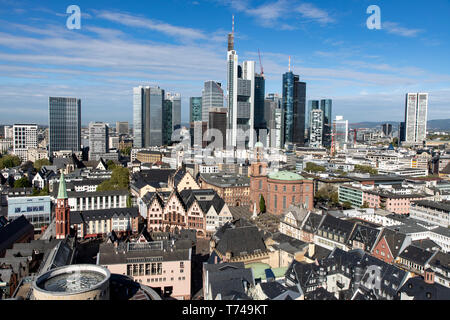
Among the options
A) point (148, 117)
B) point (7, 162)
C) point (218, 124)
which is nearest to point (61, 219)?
point (7, 162)

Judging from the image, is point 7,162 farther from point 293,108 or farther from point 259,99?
point 293,108

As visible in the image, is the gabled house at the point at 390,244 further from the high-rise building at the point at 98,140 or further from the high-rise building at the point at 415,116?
the high-rise building at the point at 415,116

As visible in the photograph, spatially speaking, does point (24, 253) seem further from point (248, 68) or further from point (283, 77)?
point (283, 77)

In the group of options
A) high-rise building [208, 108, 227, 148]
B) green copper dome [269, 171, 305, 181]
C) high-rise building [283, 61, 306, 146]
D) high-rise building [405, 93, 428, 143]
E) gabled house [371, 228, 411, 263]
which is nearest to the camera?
gabled house [371, 228, 411, 263]

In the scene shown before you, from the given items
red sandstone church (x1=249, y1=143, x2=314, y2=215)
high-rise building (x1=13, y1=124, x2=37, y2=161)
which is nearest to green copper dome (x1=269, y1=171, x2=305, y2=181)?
red sandstone church (x1=249, y1=143, x2=314, y2=215)

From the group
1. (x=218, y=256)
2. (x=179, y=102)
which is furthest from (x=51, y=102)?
(x=218, y=256)

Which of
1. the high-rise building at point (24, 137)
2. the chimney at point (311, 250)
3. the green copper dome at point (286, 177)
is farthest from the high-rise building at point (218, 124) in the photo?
the chimney at point (311, 250)

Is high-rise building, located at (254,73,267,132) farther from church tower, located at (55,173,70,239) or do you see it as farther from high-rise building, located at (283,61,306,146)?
church tower, located at (55,173,70,239)
